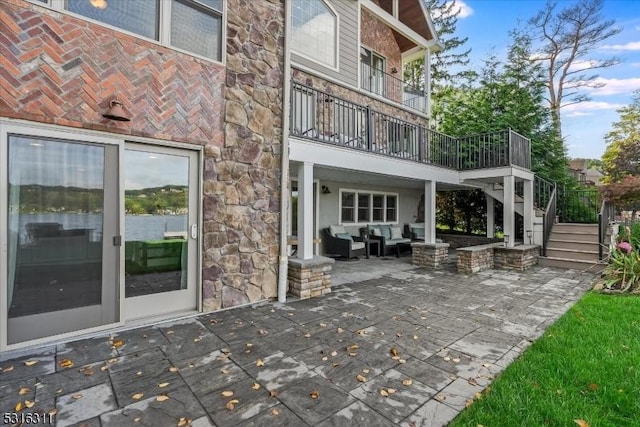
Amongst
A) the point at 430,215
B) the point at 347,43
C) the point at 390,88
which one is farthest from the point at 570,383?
the point at 390,88

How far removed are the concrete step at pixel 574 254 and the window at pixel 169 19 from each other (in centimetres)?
958

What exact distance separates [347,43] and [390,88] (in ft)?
8.05

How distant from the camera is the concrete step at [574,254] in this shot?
792 cm

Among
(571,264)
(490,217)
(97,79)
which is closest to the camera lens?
(97,79)

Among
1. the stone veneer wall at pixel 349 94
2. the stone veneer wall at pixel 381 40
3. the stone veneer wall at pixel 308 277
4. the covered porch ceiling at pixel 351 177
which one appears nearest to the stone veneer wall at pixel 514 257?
the covered porch ceiling at pixel 351 177

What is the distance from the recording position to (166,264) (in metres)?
4.17

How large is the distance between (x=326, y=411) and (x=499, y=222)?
13.6 m

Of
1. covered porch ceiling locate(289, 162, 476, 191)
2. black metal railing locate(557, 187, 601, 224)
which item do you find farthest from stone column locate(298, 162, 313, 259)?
black metal railing locate(557, 187, 601, 224)

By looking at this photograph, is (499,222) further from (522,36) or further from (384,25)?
(384,25)

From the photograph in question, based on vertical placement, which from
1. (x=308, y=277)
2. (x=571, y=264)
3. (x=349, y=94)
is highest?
(x=349, y=94)

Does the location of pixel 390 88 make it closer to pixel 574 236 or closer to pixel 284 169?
pixel 574 236

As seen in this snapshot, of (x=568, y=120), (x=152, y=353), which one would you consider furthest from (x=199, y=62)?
(x=568, y=120)

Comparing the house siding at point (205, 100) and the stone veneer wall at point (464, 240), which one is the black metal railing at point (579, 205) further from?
the house siding at point (205, 100)

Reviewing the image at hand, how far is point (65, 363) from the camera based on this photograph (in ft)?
9.53
